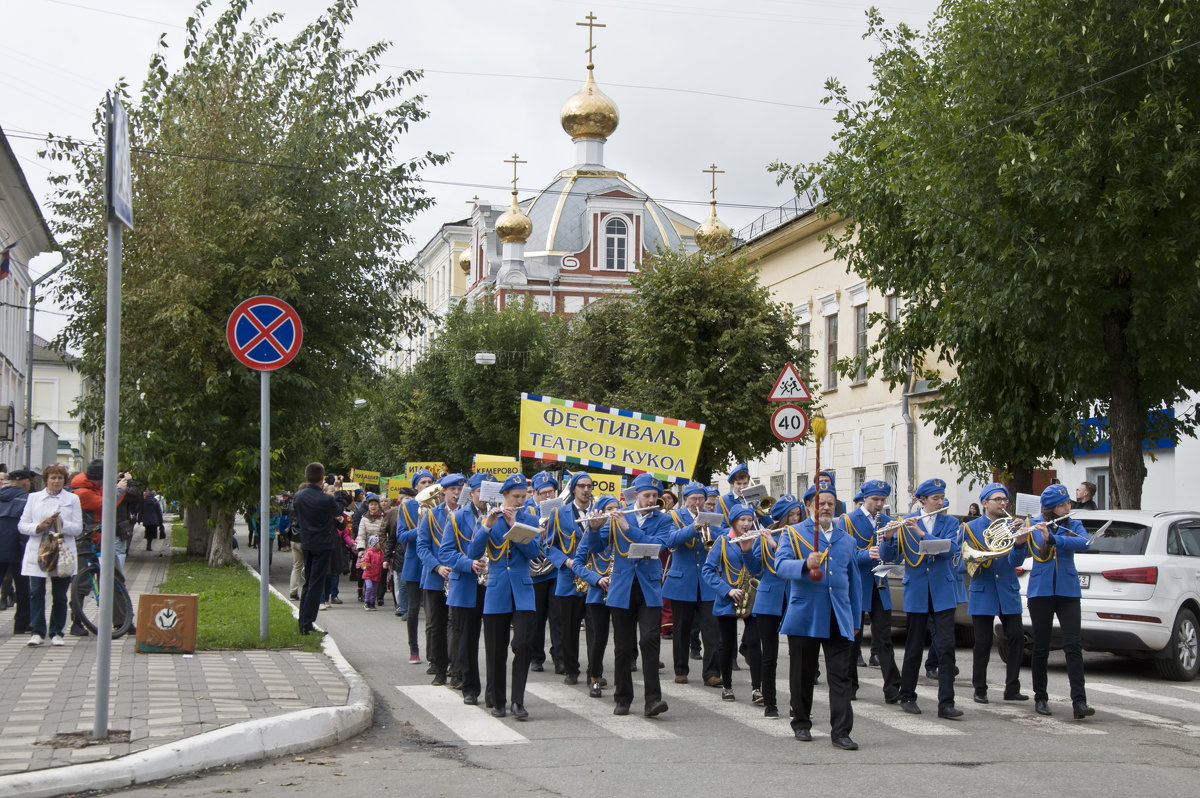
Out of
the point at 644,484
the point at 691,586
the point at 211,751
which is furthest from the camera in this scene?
the point at 691,586

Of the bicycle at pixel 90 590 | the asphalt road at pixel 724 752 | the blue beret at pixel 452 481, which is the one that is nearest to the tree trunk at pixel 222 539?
the bicycle at pixel 90 590

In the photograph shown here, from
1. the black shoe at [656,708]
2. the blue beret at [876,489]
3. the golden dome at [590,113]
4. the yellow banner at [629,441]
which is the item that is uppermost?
the golden dome at [590,113]

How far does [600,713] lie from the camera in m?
10.8

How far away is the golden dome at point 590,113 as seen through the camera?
250 ft

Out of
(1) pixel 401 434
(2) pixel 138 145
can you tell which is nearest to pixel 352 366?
(2) pixel 138 145

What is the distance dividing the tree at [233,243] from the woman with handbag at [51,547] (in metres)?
12.1

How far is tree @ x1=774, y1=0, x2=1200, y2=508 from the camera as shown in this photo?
→ 1734cm

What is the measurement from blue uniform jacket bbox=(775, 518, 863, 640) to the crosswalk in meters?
0.89

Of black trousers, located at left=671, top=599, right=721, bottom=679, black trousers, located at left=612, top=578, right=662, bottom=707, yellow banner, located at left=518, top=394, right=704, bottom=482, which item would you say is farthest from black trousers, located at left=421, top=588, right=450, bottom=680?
yellow banner, located at left=518, top=394, right=704, bottom=482

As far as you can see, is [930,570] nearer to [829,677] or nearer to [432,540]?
[829,677]

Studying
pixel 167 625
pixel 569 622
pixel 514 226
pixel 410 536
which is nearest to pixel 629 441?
pixel 410 536

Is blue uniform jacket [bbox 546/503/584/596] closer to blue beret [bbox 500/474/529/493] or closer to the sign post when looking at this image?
blue beret [bbox 500/474/529/493]

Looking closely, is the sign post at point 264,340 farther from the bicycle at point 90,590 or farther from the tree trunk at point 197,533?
the tree trunk at point 197,533

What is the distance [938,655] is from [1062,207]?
8.53 metres
